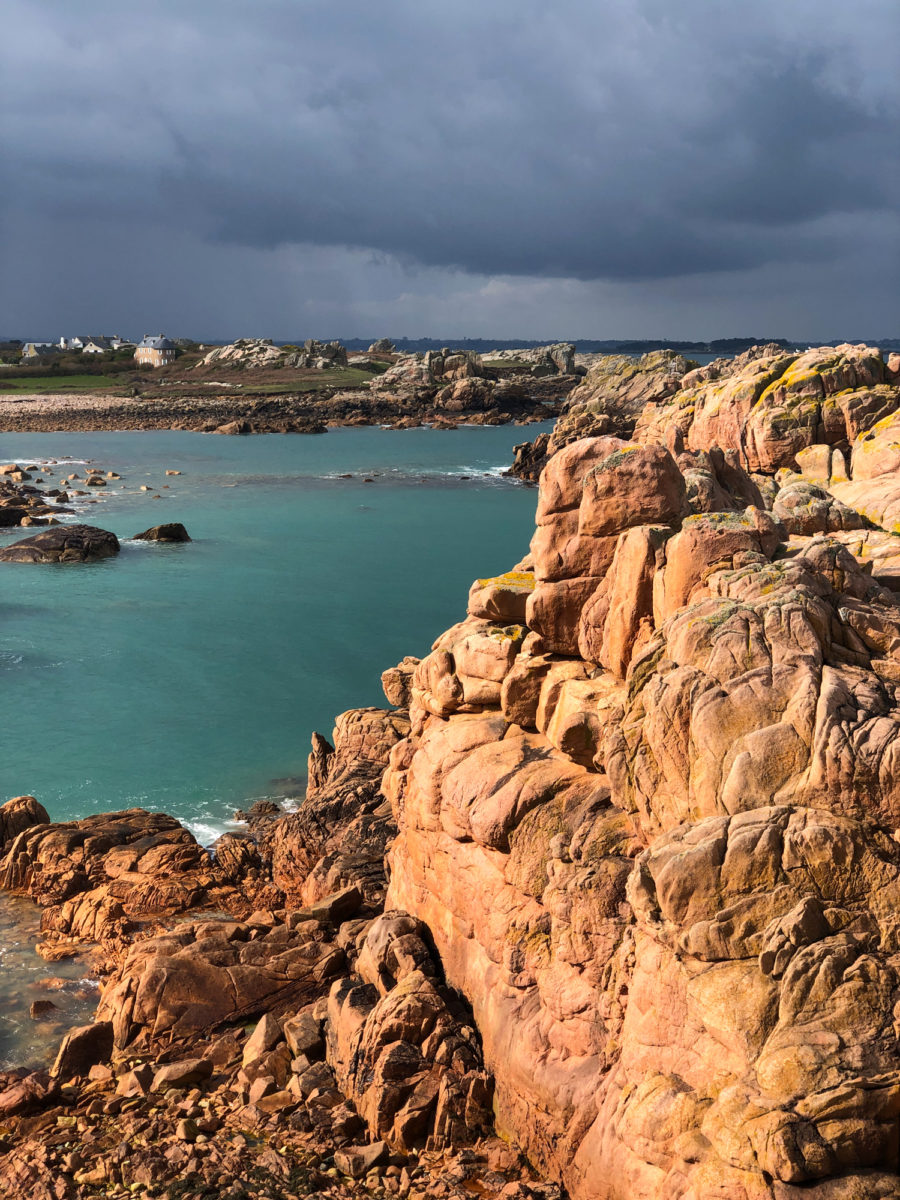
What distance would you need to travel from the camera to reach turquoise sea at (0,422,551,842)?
36031 mm

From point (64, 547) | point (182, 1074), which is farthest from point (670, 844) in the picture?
point (64, 547)

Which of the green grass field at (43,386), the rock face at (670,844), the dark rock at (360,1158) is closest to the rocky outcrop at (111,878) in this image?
the rock face at (670,844)

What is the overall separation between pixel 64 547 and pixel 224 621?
19.9 metres

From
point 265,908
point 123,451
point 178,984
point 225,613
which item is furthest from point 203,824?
point 123,451

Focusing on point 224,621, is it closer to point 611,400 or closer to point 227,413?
point 611,400

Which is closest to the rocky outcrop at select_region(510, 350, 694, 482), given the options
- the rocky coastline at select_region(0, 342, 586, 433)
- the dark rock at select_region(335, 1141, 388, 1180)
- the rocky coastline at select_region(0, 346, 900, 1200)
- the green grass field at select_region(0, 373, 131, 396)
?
the rocky coastline at select_region(0, 342, 586, 433)

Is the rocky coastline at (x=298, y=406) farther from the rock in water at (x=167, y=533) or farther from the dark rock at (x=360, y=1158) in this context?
the dark rock at (x=360, y=1158)

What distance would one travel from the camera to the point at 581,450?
59.7ft

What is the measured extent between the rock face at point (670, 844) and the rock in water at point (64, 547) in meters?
54.5

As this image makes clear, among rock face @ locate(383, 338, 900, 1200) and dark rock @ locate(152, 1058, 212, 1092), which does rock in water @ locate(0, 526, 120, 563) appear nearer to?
rock face @ locate(383, 338, 900, 1200)

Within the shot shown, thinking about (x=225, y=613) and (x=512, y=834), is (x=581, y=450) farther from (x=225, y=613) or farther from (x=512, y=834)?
(x=225, y=613)

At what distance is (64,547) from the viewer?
68.6 metres

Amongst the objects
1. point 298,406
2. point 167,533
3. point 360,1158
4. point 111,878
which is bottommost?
point 111,878

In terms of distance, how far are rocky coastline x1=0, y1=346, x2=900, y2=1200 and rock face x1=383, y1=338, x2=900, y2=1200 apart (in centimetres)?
Result: 4
